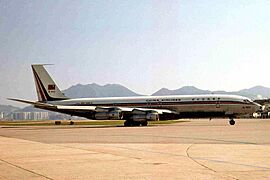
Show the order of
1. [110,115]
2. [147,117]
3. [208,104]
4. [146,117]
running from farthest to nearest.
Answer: [208,104]
[110,115]
[146,117]
[147,117]

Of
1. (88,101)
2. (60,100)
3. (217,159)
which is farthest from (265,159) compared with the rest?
(60,100)

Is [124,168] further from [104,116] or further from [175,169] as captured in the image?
[104,116]

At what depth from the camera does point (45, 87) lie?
58562mm

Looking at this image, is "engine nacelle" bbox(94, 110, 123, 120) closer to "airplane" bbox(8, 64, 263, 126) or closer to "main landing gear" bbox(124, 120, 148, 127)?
"airplane" bbox(8, 64, 263, 126)

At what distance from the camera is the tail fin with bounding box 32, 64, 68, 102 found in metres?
58.4

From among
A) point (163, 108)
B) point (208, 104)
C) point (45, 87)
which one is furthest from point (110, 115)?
point (45, 87)

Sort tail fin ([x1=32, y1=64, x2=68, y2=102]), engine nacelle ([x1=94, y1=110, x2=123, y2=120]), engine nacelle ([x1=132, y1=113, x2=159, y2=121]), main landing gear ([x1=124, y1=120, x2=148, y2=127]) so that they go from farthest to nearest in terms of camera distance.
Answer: tail fin ([x1=32, y1=64, x2=68, y2=102])
main landing gear ([x1=124, y1=120, x2=148, y2=127])
engine nacelle ([x1=94, y1=110, x2=123, y2=120])
engine nacelle ([x1=132, y1=113, x2=159, y2=121])

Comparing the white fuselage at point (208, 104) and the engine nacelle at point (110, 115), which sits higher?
the white fuselage at point (208, 104)

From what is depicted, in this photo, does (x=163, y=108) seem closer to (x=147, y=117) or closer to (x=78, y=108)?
(x=147, y=117)

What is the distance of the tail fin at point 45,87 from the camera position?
58406mm

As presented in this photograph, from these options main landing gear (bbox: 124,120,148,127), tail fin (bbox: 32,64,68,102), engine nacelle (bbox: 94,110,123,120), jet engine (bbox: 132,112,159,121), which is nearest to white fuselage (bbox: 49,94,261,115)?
main landing gear (bbox: 124,120,148,127)

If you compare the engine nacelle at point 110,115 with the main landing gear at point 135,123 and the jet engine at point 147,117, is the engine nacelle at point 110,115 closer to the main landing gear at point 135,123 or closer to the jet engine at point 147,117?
the jet engine at point 147,117

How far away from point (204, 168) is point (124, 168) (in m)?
2.01

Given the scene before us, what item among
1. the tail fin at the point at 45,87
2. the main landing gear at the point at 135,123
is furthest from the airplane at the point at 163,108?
the tail fin at the point at 45,87
